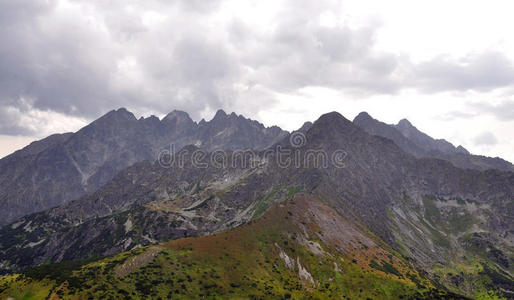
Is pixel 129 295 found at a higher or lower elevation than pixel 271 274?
higher

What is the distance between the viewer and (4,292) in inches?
5320

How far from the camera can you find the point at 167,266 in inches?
6924

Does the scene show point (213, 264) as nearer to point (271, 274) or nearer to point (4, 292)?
point (271, 274)

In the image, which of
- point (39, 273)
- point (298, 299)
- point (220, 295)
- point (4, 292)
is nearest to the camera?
point (4, 292)

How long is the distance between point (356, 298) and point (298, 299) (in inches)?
1649

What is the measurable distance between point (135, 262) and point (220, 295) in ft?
172

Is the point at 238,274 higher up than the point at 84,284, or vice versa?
the point at 84,284

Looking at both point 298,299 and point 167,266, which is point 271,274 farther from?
point 167,266

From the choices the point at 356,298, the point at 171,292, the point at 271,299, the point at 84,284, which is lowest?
the point at 356,298

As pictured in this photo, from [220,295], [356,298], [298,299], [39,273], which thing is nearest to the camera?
[39,273]

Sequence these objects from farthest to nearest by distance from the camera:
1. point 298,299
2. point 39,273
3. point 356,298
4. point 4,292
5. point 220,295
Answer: point 356,298 → point 298,299 → point 220,295 → point 39,273 → point 4,292

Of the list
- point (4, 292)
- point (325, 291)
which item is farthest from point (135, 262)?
point (325, 291)

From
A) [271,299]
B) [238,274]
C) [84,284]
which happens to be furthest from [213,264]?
[84,284]

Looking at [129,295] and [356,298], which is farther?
[356,298]
